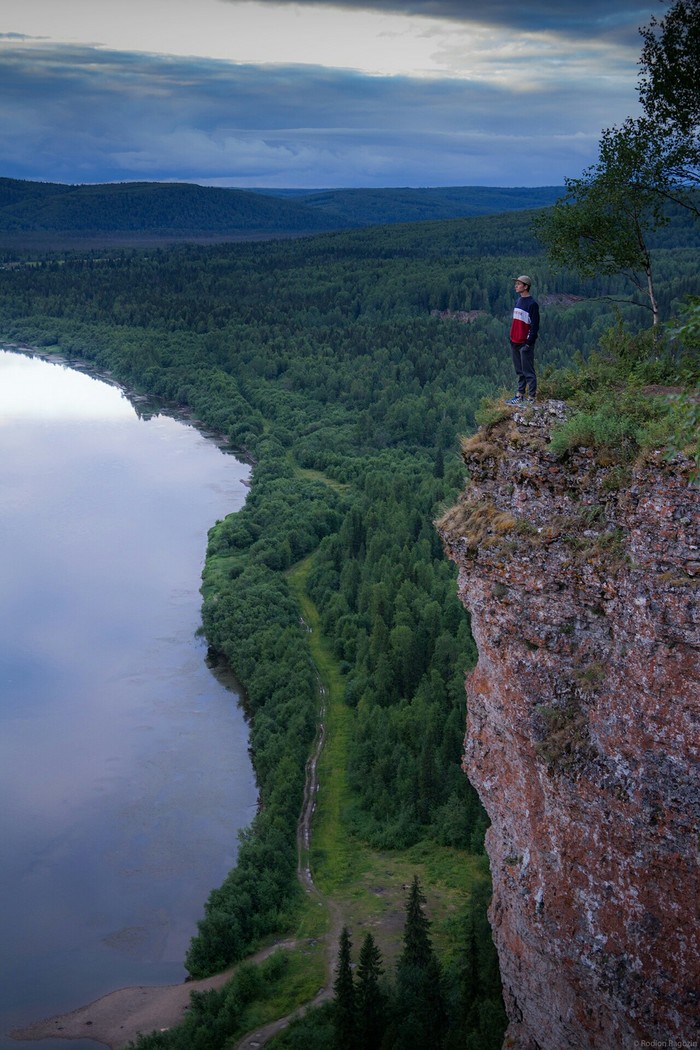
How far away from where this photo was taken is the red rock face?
937 cm

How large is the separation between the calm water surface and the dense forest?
6.15 ft

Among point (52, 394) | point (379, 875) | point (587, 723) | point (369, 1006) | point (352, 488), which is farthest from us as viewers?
point (52, 394)

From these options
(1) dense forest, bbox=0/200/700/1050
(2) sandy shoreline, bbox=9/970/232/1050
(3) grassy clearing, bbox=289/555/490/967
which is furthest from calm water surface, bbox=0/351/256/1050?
(3) grassy clearing, bbox=289/555/490/967

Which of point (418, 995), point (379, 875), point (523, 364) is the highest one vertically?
point (523, 364)

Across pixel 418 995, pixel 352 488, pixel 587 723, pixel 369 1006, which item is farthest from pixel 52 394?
pixel 587 723

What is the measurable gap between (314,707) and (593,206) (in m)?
30.4

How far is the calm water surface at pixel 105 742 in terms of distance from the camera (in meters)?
31.1

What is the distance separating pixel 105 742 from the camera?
40.6 metres

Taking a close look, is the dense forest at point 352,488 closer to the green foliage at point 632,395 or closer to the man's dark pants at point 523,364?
the green foliage at point 632,395

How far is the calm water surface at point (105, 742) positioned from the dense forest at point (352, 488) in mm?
1874

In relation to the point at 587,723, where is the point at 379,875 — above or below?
below

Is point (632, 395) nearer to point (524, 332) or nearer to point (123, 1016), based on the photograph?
point (524, 332)

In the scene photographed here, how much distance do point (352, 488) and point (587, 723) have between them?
205 ft

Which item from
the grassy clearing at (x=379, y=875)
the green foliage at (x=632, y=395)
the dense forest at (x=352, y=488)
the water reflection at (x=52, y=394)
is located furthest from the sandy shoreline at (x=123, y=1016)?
the water reflection at (x=52, y=394)
